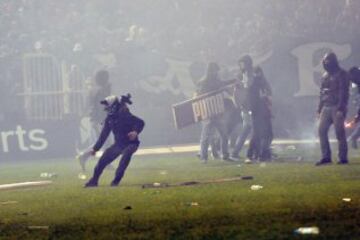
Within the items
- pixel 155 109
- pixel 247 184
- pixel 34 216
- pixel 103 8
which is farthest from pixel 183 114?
pixel 34 216

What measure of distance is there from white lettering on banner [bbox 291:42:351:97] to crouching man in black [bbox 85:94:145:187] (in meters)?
13.4

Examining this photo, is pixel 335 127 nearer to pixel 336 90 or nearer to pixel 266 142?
pixel 336 90

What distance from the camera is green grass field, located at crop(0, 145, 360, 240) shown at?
308 inches

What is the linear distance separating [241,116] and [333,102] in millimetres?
4778

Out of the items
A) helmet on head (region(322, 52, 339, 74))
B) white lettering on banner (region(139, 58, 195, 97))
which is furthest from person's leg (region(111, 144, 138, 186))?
white lettering on banner (region(139, 58, 195, 97))

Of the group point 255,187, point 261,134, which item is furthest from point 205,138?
Result: point 255,187

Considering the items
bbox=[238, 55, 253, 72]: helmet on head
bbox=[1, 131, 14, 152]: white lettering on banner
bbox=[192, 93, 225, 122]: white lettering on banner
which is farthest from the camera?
bbox=[1, 131, 14, 152]: white lettering on banner

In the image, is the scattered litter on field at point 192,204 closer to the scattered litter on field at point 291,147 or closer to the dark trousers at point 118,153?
the dark trousers at point 118,153

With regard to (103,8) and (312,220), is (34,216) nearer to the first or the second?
(312,220)

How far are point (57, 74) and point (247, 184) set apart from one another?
1562 centimetres

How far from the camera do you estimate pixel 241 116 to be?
19656mm

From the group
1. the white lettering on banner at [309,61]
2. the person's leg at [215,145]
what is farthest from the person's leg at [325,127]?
the white lettering on banner at [309,61]

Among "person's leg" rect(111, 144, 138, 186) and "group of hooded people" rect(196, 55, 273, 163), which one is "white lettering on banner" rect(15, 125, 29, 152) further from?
Result: "person's leg" rect(111, 144, 138, 186)

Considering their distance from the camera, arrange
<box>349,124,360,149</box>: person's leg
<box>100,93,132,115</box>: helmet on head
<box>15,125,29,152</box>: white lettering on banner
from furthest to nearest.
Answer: <box>15,125,29,152</box>: white lettering on banner < <box>349,124,360,149</box>: person's leg < <box>100,93,132,115</box>: helmet on head
